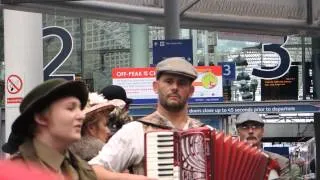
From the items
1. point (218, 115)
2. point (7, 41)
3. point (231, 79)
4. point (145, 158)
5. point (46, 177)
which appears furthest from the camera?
point (231, 79)

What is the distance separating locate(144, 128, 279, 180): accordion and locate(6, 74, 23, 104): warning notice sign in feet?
21.5

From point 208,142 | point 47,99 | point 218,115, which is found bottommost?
point 218,115

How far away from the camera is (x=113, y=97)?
20.7 ft

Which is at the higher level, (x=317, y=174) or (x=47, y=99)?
(x=47, y=99)

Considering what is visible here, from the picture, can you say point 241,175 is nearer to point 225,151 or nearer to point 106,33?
point 225,151

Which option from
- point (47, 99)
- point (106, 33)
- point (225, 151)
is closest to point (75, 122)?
point (47, 99)

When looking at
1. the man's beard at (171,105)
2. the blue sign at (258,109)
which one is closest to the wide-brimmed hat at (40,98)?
the man's beard at (171,105)

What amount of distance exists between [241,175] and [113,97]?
2.15 meters

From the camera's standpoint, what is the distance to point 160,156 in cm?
413

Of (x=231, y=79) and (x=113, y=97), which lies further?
(x=231, y=79)

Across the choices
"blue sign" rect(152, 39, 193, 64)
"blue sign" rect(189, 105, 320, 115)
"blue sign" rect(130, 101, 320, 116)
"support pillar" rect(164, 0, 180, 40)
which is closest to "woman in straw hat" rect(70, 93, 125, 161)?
"blue sign" rect(152, 39, 193, 64)

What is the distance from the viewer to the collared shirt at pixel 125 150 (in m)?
4.21

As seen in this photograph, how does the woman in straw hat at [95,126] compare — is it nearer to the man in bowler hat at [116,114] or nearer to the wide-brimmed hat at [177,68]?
the man in bowler hat at [116,114]

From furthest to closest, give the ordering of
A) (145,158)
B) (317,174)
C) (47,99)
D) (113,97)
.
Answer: (317,174) < (113,97) < (145,158) < (47,99)
